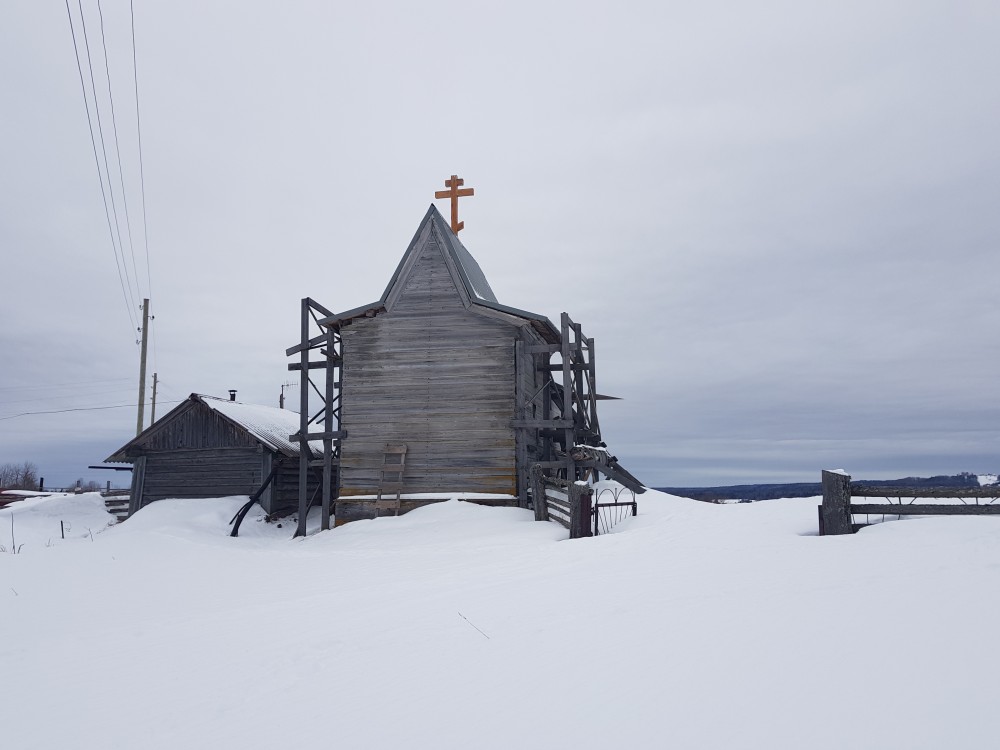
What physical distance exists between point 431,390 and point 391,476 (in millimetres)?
2817

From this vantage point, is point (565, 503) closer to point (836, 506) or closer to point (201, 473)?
point (836, 506)

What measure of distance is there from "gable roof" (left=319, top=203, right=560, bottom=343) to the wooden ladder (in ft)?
14.0

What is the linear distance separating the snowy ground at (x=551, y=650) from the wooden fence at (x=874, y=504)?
22 centimetres

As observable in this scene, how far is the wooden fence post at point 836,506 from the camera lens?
10.5 metres

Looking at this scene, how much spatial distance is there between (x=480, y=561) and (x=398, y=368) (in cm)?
1056

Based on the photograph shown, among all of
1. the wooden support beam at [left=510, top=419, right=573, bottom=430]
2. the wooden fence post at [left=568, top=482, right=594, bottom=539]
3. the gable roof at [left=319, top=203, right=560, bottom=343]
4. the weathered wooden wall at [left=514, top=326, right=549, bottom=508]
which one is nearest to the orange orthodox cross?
the gable roof at [left=319, top=203, right=560, bottom=343]

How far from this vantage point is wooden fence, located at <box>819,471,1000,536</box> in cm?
1009

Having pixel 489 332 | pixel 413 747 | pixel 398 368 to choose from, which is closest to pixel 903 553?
pixel 413 747

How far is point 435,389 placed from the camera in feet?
67.7

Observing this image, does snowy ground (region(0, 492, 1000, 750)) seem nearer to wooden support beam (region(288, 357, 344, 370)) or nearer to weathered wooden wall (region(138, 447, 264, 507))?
wooden support beam (region(288, 357, 344, 370))

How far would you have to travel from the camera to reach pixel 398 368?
21016 mm

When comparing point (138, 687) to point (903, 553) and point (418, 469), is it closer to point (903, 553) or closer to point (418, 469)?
point (903, 553)

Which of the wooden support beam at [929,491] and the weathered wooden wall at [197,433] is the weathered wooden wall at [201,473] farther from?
the wooden support beam at [929,491]

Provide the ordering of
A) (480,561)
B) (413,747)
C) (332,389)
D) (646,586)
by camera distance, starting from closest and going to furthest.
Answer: (413,747), (646,586), (480,561), (332,389)
